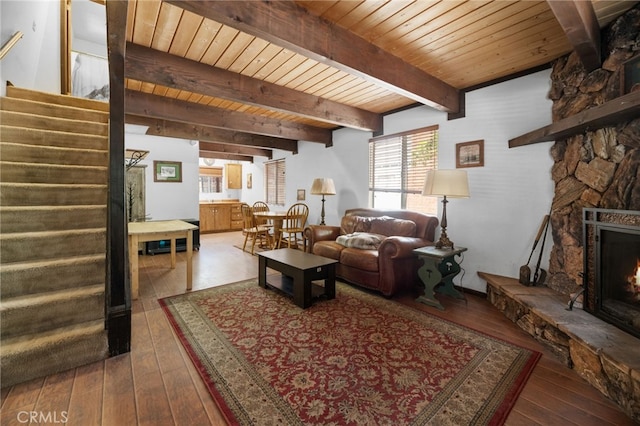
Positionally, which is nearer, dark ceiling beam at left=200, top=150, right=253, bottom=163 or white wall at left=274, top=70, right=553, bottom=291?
white wall at left=274, top=70, right=553, bottom=291

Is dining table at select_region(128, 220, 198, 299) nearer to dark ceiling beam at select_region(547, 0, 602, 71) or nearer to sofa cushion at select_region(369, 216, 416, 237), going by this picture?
sofa cushion at select_region(369, 216, 416, 237)

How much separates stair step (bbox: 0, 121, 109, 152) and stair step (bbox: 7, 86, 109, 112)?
0.54 m

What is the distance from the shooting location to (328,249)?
12.1 ft

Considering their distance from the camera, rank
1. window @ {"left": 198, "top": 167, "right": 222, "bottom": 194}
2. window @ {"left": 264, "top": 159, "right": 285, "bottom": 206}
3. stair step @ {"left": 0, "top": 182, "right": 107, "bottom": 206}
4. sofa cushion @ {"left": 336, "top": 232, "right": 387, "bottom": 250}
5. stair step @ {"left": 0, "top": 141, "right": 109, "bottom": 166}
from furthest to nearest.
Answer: window @ {"left": 198, "top": 167, "right": 222, "bottom": 194} → window @ {"left": 264, "top": 159, "right": 285, "bottom": 206} → sofa cushion @ {"left": 336, "top": 232, "right": 387, "bottom": 250} → stair step @ {"left": 0, "top": 141, "right": 109, "bottom": 166} → stair step @ {"left": 0, "top": 182, "right": 107, "bottom": 206}

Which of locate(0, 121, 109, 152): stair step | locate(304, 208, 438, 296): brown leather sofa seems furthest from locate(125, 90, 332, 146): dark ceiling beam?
locate(304, 208, 438, 296): brown leather sofa

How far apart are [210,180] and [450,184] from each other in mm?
8103

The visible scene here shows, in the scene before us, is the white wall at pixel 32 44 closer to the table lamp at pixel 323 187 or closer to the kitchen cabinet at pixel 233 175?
the table lamp at pixel 323 187

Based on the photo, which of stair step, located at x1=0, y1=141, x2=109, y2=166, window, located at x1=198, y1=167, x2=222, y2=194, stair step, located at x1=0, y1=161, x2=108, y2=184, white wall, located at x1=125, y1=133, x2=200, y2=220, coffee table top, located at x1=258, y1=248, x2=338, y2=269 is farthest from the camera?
window, located at x1=198, y1=167, x2=222, y2=194

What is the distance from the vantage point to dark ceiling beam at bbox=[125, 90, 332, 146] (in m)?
3.46

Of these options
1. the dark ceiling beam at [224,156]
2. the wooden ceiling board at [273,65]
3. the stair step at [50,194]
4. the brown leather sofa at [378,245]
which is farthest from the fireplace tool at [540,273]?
the dark ceiling beam at [224,156]

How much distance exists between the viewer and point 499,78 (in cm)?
295

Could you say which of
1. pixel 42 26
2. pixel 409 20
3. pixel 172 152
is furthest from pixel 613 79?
pixel 172 152

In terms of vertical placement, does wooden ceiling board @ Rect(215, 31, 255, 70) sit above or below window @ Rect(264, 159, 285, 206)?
above

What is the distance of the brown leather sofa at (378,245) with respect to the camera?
3.02 metres
